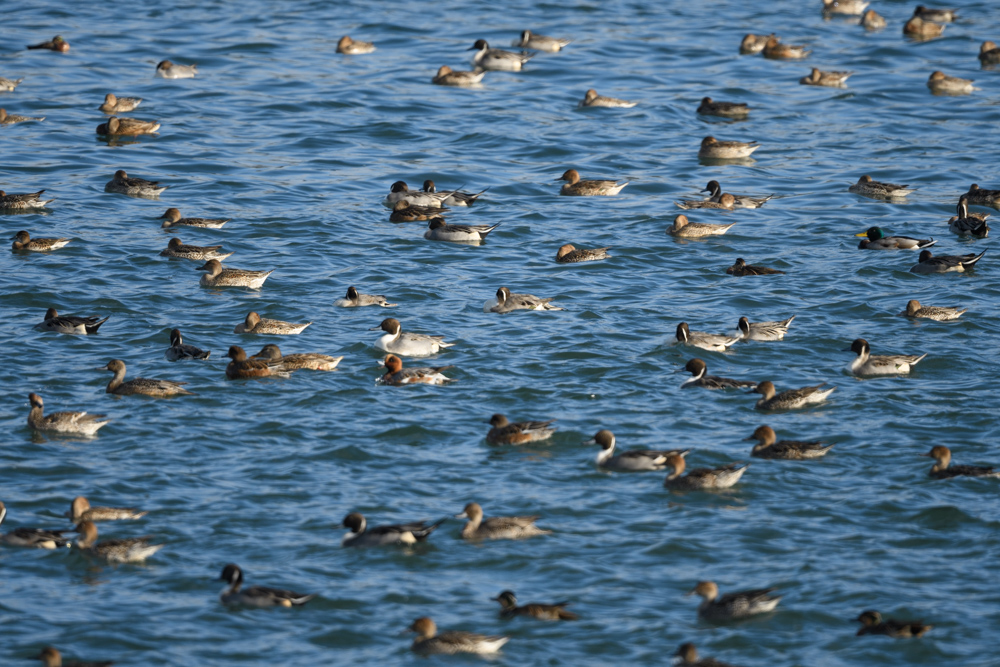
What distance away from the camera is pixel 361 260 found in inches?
974

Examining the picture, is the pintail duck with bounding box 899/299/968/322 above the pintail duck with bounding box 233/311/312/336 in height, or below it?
above

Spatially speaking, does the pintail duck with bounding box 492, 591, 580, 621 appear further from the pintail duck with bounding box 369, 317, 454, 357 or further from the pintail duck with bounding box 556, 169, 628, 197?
the pintail duck with bounding box 556, 169, 628, 197

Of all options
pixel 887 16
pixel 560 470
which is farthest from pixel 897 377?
pixel 887 16

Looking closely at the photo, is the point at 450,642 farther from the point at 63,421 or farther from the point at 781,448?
the point at 63,421

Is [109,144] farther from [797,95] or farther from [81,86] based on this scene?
[797,95]

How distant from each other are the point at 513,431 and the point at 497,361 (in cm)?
323

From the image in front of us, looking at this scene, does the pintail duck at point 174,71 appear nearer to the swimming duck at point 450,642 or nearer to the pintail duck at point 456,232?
the pintail duck at point 456,232

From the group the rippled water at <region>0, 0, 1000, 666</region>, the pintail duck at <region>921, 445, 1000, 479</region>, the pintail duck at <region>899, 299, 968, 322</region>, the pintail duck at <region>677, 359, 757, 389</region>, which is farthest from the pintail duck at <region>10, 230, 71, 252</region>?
the pintail duck at <region>921, 445, 1000, 479</region>

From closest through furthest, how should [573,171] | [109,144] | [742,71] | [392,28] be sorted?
[573,171] → [109,144] → [742,71] → [392,28]

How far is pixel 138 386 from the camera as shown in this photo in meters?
18.3

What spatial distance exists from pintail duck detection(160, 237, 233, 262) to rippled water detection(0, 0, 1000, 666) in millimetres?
266

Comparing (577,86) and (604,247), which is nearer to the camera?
(604,247)

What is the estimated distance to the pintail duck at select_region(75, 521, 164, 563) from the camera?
1412 cm

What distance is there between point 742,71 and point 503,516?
2700 cm
